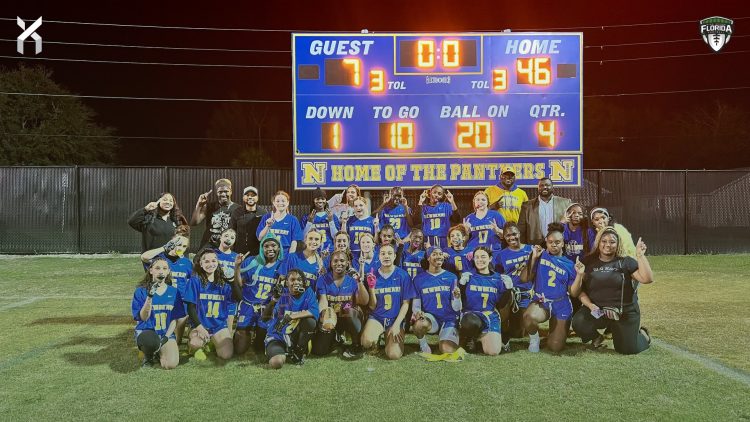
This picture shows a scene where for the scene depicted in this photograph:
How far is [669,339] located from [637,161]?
54.2 meters

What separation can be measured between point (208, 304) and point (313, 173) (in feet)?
20.3

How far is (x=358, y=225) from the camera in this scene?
7730 mm

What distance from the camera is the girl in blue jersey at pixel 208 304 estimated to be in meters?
6.06

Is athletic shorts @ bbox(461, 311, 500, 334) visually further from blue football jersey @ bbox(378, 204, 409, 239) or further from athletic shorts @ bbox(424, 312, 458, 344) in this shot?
blue football jersey @ bbox(378, 204, 409, 239)

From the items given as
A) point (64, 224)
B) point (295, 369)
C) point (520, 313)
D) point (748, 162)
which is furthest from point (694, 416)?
point (748, 162)

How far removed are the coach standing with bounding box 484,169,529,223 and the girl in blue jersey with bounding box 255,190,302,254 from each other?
2846 mm

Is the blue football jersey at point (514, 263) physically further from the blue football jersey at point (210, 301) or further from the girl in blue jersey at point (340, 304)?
the blue football jersey at point (210, 301)

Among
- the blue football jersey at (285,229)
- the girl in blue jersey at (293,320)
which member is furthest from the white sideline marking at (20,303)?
the girl in blue jersey at (293,320)

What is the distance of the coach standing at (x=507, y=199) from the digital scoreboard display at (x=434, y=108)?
360 centimetres

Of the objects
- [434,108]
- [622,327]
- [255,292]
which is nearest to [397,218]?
[255,292]

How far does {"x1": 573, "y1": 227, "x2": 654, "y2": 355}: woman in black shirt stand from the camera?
6.12 meters

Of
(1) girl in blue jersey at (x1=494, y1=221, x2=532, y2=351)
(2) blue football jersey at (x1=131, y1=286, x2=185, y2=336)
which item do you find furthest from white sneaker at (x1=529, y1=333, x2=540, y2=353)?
(2) blue football jersey at (x1=131, y1=286, x2=185, y2=336)

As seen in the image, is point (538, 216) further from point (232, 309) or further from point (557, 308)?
point (232, 309)

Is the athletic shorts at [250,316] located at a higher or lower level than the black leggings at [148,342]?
higher
